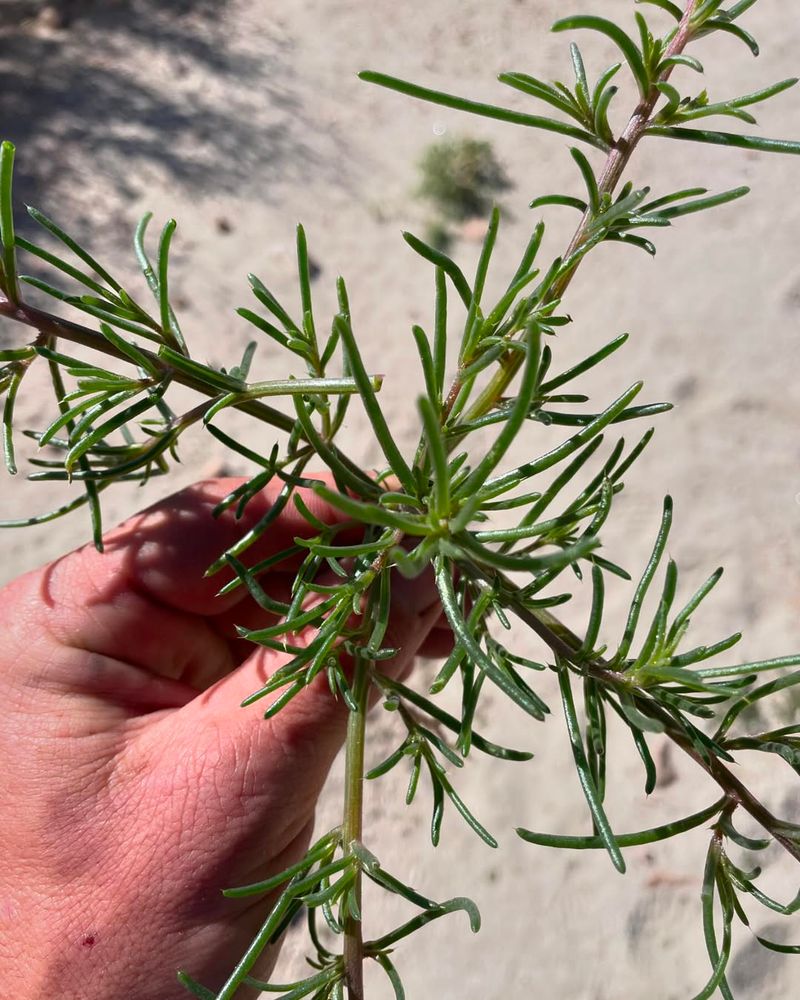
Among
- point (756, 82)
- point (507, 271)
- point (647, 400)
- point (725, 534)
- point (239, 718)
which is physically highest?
point (756, 82)

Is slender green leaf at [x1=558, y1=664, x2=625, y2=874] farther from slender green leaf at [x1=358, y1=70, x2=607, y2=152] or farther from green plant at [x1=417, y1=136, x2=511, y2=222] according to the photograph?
green plant at [x1=417, y1=136, x2=511, y2=222]

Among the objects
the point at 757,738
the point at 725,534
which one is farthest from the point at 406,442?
the point at 757,738

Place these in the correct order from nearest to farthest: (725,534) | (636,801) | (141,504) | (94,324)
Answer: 1. (636,801)
2. (725,534)
3. (141,504)
4. (94,324)

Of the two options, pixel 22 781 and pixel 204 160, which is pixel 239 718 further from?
pixel 204 160

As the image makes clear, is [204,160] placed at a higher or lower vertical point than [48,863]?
higher

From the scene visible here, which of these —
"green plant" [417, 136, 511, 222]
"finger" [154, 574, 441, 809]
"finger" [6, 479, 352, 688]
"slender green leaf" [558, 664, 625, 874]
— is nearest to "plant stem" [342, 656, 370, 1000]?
"finger" [154, 574, 441, 809]

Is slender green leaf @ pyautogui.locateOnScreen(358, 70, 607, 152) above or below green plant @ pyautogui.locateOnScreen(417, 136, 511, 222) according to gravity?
below

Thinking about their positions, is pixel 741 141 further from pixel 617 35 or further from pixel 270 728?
pixel 270 728
